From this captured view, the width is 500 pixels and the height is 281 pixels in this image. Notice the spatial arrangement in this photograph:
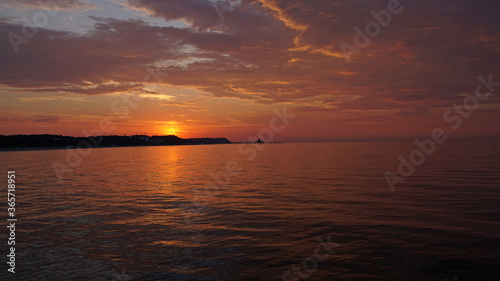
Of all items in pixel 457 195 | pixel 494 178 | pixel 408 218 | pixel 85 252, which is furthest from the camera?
pixel 494 178

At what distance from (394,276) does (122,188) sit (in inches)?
1187

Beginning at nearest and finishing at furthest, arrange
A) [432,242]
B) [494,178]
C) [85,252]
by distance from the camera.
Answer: [85,252], [432,242], [494,178]

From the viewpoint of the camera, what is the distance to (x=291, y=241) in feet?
49.0

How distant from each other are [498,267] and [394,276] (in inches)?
174

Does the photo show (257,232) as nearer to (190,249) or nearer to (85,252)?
(190,249)

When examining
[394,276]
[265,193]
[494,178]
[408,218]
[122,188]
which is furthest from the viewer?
[494,178]

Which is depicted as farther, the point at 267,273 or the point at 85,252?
the point at 85,252

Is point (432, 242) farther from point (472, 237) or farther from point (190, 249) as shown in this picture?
point (190, 249)

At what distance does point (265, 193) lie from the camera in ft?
96.7

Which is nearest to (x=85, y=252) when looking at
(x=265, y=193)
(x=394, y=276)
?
(x=394, y=276)

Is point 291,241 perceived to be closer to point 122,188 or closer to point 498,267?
point 498,267

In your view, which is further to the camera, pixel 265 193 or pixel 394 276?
pixel 265 193

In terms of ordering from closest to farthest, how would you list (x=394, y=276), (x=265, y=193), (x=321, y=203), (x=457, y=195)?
(x=394, y=276)
(x=321, y=203)
(x=457, y=195)
(x=265, y=193)

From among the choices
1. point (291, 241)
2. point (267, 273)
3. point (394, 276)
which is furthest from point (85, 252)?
point (394, 276)
